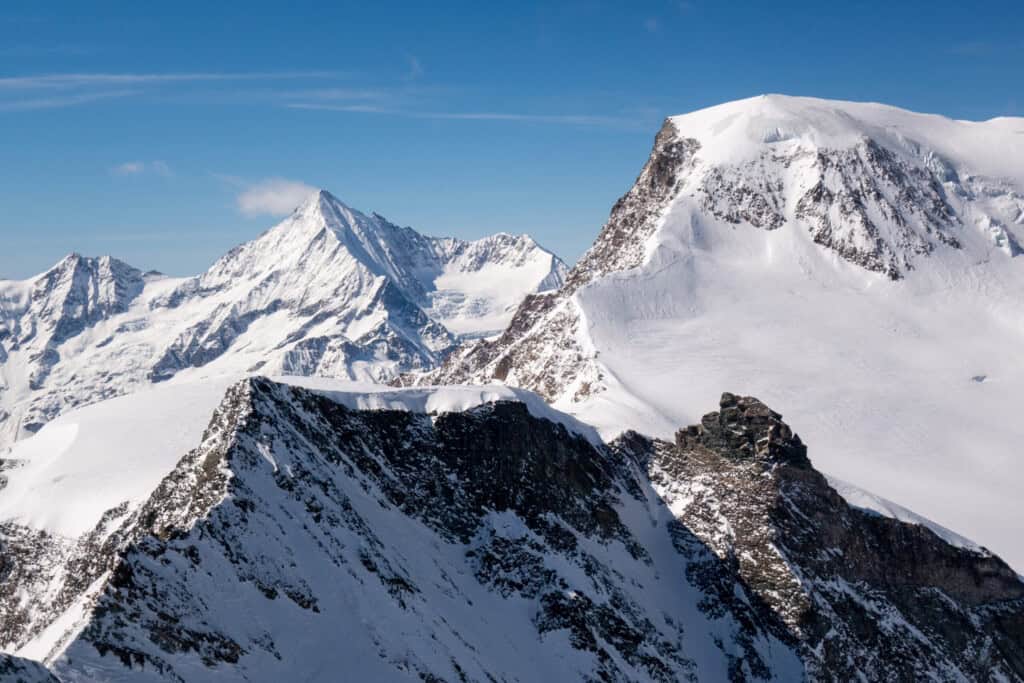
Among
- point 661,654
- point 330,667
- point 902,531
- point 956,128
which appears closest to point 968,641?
point 902,531

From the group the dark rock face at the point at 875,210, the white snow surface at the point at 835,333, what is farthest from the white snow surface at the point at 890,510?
the dark rock face at the point at 875,210

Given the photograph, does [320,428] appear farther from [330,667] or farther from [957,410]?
[957,410]

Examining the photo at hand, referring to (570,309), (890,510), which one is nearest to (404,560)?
(890,510)

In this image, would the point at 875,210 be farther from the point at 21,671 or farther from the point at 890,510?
the point at 21,671

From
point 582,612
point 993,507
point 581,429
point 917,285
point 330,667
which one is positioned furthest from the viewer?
point 917,285

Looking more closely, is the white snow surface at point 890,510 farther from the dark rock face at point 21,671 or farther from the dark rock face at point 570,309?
the dark rock face at point 21,671

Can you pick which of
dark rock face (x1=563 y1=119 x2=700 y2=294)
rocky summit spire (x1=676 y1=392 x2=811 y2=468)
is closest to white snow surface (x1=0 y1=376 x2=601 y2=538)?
rocky summit spire (x1=676 y1=392 x2=811 y2=468)
